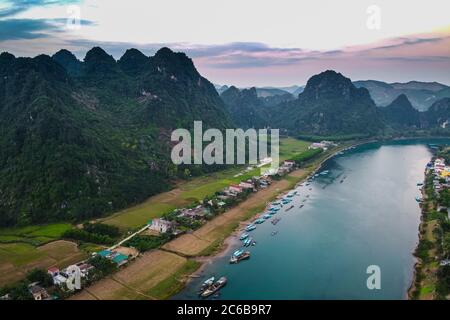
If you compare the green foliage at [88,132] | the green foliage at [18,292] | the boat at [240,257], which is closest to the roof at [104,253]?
the green foliage at [18,292]

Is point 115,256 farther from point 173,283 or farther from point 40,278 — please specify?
point 173,283

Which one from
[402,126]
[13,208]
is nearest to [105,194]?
[13,208]

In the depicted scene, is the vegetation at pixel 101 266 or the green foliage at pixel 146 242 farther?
the green foliage at pixel 146 242

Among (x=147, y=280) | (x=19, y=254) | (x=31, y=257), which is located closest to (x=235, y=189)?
(x=147, y=280)

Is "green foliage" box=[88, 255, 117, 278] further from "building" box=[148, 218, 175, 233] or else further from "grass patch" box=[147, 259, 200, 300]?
"building" box=[148, 218, 175, 233]

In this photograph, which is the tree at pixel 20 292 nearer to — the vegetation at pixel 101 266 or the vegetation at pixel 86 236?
the vegetation at pixel 101 266

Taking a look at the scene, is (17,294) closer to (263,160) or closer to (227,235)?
(227,235)
